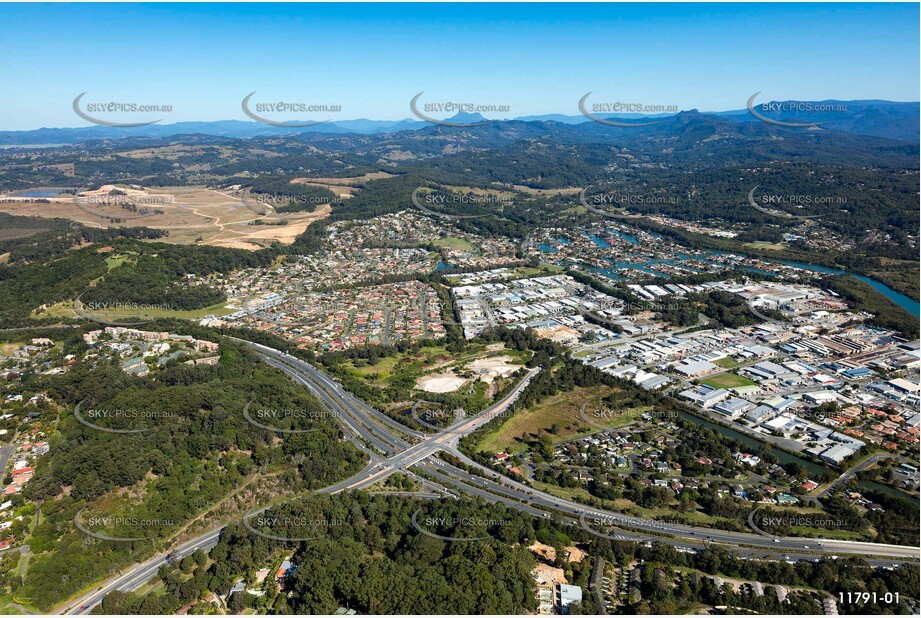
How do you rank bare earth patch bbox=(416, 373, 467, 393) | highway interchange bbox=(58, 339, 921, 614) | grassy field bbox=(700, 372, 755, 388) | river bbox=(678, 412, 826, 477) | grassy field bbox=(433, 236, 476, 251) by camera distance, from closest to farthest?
highway interchange bbox=(58, 339, 921, 614), river bbox=(678, 412, 826, 477), bare earth patch bbox=(416, 373, 467, 393), grassy field bbox=(700, 372, 755, 388), grassy field bbox=(433, 236, 476, 251)

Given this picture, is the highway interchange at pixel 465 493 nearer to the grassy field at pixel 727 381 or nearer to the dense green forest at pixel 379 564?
the dense green forest at pixel 379 564

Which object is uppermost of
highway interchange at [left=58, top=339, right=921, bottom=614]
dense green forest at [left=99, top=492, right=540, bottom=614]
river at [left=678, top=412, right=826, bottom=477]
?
dense green forest at [left=99, top=492, right=540, bottom=614]

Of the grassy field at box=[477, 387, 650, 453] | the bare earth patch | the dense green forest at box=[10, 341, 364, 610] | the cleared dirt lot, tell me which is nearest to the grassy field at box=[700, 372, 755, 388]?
the grassy field at box=[477, 387, 650, 453]

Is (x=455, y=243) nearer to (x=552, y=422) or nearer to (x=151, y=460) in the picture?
(x=552, y=422)

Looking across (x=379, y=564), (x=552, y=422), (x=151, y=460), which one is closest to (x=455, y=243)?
(x=552, y=422)

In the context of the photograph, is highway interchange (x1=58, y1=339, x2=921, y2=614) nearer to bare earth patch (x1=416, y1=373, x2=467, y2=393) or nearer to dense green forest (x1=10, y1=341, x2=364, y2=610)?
dense green forest (x1=10, y1=341, x2=364, y2=610)

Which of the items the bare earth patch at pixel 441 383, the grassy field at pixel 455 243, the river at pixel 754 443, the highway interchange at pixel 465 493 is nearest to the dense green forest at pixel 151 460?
the highway interchange at pixel 465 493

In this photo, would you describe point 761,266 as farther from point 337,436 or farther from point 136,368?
point 136,368
